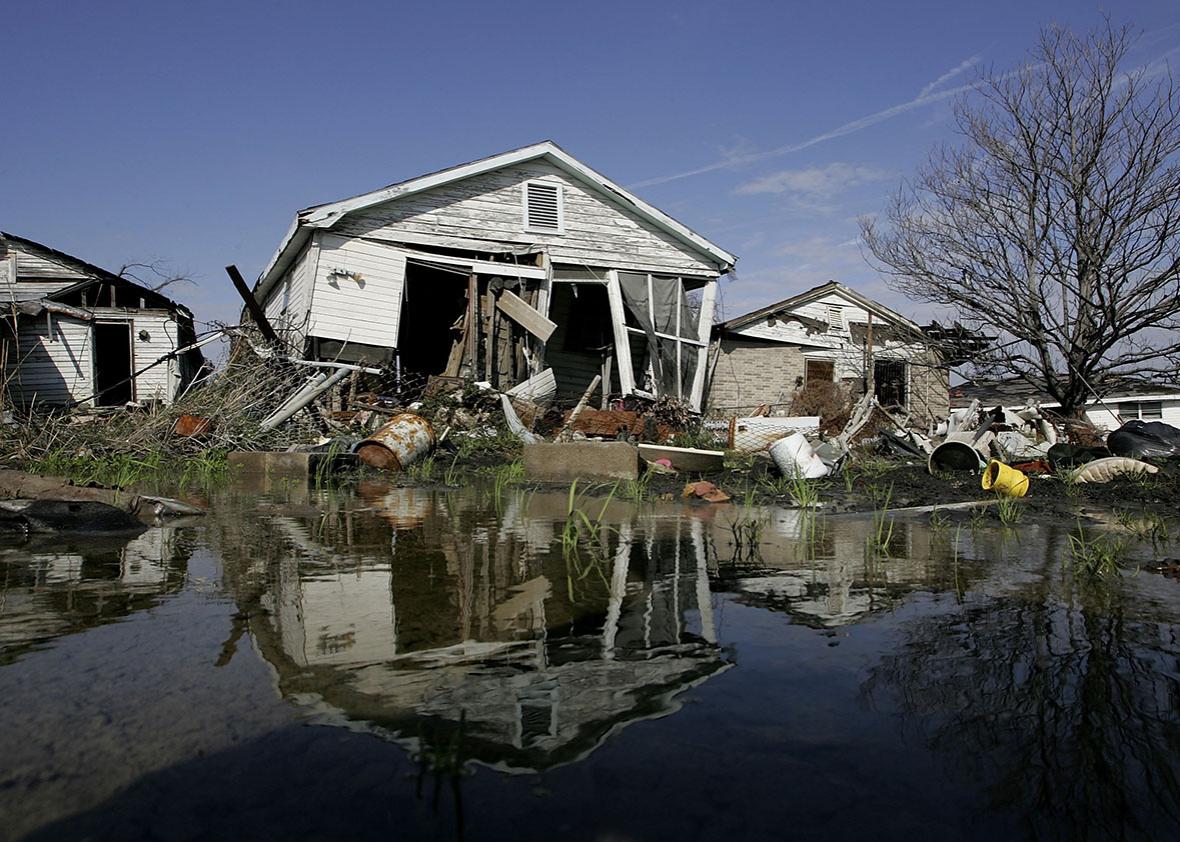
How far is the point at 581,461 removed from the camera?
310 inches

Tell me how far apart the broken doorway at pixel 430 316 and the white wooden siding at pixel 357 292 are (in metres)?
0.42

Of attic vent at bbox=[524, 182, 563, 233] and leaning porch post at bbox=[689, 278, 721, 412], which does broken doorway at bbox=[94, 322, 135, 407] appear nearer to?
attic vent at bbox=[524, 182, 563, 233]

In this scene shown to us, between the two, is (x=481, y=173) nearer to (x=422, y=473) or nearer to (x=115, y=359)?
(x=422, y=473)

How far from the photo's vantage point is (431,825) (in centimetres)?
122

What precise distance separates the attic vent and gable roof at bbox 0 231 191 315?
10787mm

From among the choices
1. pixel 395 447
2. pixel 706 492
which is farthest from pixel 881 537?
pixel 395 447

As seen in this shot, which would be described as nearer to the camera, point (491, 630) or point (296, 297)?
point (491, 630)

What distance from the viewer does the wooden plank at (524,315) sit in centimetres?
1425

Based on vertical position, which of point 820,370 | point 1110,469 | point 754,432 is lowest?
point 1110,469

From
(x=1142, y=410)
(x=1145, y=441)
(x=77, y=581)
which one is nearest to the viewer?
(x=77, y=581)

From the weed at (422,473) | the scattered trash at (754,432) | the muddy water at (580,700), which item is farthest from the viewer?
the scattered trash at (754,432)

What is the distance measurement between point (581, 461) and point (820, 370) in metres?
15.2

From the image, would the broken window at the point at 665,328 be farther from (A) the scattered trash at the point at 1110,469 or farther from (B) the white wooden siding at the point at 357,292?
(A) the scattered trash at the point at 1110,469

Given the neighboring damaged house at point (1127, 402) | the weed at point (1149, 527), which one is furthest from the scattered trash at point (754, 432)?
the neighboring damaged house at point (1127, 402)
